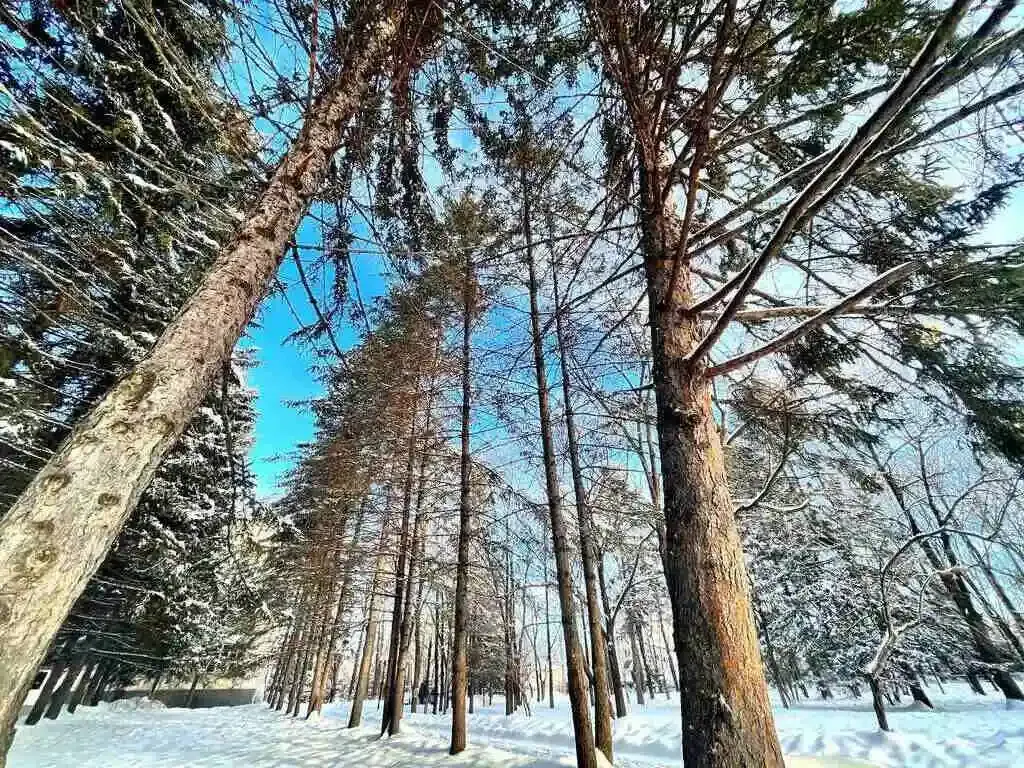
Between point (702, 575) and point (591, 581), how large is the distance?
6148 millimetres

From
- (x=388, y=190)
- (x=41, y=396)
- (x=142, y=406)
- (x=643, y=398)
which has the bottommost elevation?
(x=142, y=406)

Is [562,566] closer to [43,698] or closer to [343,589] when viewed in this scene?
[343,589]

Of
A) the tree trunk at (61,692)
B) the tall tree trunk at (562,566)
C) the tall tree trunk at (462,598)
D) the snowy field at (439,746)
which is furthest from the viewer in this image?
the tree trunk at (61,692)

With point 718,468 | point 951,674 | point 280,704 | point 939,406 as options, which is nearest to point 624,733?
point 939,406

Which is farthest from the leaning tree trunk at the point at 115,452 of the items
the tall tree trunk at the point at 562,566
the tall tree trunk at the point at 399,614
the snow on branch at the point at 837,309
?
the tall tree trunk at the point at 399,614

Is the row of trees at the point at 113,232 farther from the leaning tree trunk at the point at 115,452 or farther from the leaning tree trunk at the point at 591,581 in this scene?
the leaning tree trunk at the point at 591,581

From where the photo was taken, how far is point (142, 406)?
5.80 ft

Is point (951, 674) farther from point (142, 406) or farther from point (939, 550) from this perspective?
point (142, 406)

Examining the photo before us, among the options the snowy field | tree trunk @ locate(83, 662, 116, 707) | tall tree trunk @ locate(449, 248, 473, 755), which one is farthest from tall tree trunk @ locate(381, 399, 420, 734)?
tree trunk @ locate(83, 662, 116, 707)

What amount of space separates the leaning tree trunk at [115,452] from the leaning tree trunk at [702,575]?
7.27ft

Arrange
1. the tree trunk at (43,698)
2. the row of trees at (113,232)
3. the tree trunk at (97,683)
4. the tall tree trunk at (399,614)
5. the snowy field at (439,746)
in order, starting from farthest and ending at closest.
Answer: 1. the tree trunk at (97,683)
2. the tree trunk at (43,698)
3. the tall tree trunk at (399,614)
4. the snowy field at (439,746)
5. the row of trees at (113,232)

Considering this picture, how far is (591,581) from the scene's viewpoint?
24.3ft

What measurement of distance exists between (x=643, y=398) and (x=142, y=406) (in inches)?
145

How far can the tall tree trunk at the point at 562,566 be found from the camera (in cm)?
529
